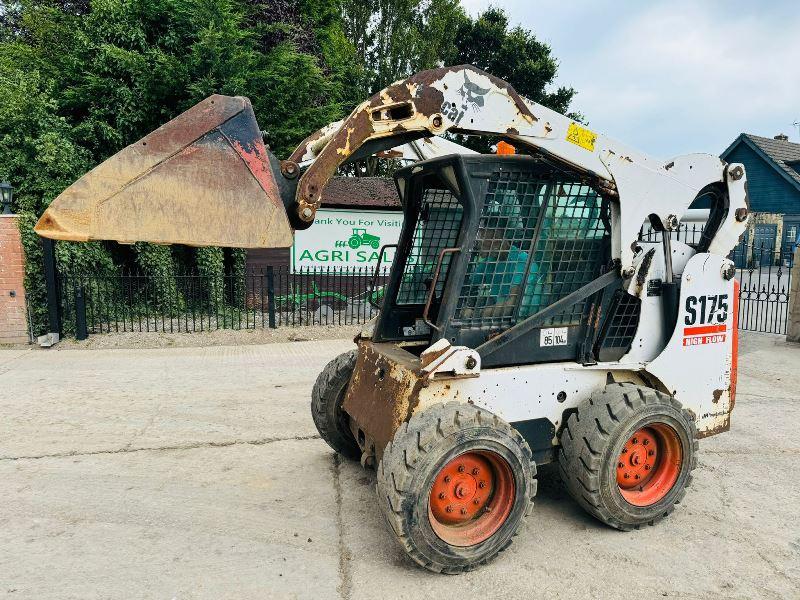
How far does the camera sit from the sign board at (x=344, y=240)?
38.4ft

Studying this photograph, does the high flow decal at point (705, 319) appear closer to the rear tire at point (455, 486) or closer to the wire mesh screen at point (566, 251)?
the wire mesh screen at point (566, 251)

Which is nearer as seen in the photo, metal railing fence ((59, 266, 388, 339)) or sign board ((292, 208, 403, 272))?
metal railing fence ((59, 266, 388, 339))

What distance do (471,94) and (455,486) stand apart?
2.08 metres

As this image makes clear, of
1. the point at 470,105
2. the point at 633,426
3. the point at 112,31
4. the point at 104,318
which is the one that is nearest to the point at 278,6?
the point at 112,31

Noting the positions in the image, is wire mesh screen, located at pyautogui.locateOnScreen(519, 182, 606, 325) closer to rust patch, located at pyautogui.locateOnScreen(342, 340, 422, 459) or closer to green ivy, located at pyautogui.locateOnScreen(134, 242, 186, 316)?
rust patch, located at pyautogui.locateOnScreen(342, 340, 422, 459)

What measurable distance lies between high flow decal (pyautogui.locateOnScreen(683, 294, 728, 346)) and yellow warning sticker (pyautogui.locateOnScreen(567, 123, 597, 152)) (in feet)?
4.03

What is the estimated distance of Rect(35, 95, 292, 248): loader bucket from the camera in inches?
94.5

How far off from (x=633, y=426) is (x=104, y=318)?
9.65 m

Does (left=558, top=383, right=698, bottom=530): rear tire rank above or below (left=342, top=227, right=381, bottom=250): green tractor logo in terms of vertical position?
below

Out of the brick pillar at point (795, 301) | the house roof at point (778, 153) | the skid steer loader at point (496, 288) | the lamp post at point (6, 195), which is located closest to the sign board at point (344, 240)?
the lamp post at point (6, 195)

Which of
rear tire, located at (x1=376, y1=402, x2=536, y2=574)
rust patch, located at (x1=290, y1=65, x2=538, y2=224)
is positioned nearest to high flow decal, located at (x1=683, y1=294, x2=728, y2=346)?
rear tire, located at (x1=376, y1=402, x2=536, y2=574)

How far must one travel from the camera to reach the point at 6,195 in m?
8.96

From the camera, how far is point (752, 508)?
370 centimetres

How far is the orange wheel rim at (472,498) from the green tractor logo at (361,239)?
30.2ft
